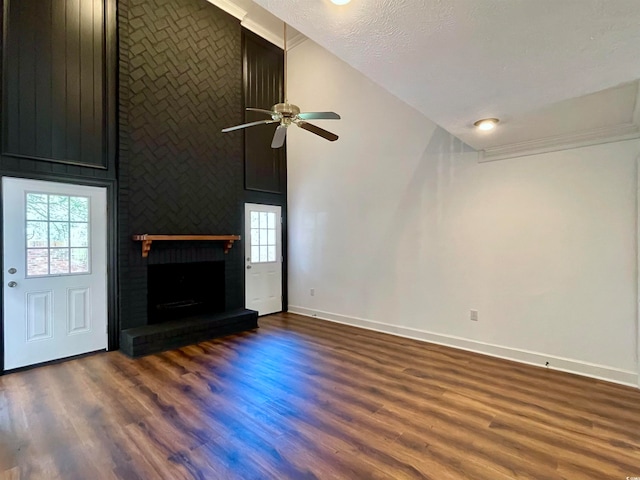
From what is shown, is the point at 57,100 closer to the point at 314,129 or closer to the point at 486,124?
the point at 314,129

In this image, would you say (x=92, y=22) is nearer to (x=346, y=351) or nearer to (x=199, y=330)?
(x=199, y=330)

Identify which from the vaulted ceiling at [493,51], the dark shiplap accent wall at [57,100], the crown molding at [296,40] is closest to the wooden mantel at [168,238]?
the dark shiplap accent wall at [57,100]

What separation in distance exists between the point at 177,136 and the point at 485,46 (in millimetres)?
4057

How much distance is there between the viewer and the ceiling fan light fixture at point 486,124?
9.12ft

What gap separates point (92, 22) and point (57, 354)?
155 inches

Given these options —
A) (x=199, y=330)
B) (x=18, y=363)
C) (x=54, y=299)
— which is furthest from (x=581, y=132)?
(x=18, y=363)

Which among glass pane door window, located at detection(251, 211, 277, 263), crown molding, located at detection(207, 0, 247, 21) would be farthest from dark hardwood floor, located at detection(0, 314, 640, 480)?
crown molding, located at detection(207, 0, 247, 21)

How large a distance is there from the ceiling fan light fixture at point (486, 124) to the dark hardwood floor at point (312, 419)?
95.2 inches

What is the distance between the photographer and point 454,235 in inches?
157

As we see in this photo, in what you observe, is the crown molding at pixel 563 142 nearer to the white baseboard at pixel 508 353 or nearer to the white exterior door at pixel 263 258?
the white baseboard at pixel 508 353

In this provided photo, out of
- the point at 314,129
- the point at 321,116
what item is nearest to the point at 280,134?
the point at 314,129

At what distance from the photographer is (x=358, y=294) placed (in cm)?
499

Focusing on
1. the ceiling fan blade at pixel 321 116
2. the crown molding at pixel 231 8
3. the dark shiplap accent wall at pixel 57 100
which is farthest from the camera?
the crown molding at pixel 231 8

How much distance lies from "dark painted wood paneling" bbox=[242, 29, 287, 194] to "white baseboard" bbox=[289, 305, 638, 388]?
2.71 meters
